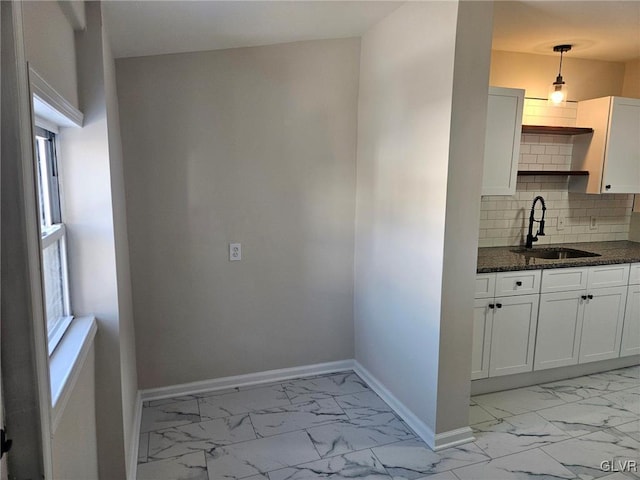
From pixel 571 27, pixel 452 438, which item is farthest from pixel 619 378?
pixel 571 27

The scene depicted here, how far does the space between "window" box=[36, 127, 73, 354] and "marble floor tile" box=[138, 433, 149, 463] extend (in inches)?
40.2

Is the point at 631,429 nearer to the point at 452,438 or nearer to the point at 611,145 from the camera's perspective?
the point at 452,438

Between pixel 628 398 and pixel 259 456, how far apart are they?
8.27 ft

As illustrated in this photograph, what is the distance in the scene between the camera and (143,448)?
2.49m

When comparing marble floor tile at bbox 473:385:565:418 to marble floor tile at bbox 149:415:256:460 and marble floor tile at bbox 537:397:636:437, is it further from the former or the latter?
marble floor tile at bbox 149:415:256:460

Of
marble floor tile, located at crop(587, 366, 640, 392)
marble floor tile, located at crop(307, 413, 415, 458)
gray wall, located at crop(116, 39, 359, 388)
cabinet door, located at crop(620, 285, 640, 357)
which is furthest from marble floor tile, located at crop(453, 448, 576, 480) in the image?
cabinet door, located at crop(620, 285, 640, 357)

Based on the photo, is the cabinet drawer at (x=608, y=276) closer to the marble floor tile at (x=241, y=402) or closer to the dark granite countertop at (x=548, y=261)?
the dark granite countertop at (x=548, y=261)

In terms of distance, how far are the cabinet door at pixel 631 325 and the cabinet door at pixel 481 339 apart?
4.09 feet

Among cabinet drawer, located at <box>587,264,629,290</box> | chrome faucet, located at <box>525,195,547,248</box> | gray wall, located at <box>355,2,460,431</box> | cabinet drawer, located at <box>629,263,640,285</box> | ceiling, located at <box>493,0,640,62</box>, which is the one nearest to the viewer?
gray wall, located at <box>355,2,460,431</box>

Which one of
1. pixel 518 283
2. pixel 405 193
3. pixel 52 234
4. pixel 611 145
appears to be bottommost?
pixel 518 283

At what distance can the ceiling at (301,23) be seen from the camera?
2.18 m

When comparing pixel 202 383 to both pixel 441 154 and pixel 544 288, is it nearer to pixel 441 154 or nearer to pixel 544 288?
pixel 441 154

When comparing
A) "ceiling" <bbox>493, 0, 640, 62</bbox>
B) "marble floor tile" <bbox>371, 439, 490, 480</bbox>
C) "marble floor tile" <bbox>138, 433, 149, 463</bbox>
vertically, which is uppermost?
"ceiling" <bbox>493, 0, 640, 62</bbox>

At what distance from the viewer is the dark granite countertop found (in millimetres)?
2959
